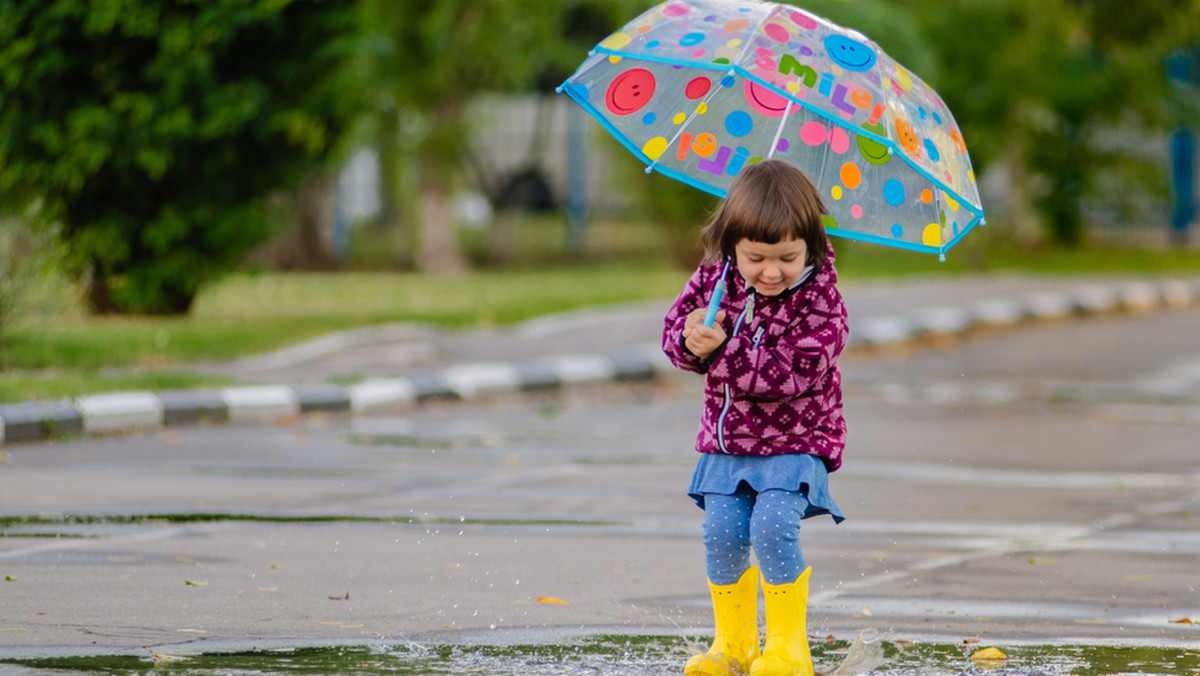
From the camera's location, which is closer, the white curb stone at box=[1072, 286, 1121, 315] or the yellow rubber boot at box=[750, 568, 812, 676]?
the yellow rubber boot at box=[750, 568, 812, 676]

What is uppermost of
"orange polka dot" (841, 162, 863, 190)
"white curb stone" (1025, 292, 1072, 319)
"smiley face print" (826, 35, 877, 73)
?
"white curb stone" (1025, 292, 1072, 319)

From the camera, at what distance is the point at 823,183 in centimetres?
520

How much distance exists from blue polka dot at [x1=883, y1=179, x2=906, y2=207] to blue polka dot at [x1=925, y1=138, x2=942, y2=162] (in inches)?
4.5

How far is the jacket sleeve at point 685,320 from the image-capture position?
4.61 metres

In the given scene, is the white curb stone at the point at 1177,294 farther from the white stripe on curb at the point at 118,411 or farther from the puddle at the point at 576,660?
the puddle at the point at 576,660

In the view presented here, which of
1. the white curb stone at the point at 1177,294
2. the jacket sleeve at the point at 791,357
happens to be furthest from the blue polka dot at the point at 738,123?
the white curb stone at the point at 1177,294

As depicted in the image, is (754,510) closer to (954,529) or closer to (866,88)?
(866,88)

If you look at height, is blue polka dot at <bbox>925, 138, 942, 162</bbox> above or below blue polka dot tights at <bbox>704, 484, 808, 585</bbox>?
above

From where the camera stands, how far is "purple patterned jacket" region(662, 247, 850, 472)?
454 centimetres

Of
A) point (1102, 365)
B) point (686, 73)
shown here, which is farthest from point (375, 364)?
point (686, 73)

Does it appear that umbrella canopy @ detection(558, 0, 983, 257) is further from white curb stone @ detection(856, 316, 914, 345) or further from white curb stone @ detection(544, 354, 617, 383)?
white curb stone @ detection(856, 316, 914, 345)

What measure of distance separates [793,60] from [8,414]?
661 centimetres

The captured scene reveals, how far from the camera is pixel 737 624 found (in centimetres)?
470

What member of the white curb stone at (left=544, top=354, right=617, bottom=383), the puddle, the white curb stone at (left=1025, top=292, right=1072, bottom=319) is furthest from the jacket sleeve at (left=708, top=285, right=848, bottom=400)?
the white curb stone at (left=1025, top=292, right=1072, bottom=319)
